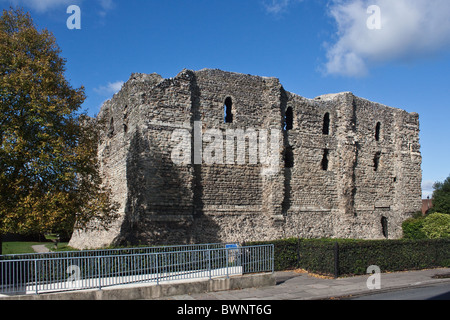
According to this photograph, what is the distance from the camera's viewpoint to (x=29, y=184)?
13.1 metres

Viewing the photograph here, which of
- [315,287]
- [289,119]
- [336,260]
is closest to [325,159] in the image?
[289,119]

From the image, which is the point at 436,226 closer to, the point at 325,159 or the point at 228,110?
the point at 325,159

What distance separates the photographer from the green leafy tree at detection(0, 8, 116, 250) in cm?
1238

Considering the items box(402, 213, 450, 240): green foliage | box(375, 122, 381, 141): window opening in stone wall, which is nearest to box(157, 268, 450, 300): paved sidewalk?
box(402, 213, 450, 240): green foliage

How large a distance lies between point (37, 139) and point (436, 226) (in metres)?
20.5

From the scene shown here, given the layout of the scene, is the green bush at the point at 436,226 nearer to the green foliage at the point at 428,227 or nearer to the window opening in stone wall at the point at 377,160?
the green foliage at the point at 428,227

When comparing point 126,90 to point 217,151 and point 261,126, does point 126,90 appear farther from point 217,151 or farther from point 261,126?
point 261,126

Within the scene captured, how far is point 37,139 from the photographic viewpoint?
13227 millimetres

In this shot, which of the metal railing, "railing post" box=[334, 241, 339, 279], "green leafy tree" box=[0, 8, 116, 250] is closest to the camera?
the metal railing

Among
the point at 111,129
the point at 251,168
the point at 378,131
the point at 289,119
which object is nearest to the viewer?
the point at 251,168

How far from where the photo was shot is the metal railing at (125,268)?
33.2 feet

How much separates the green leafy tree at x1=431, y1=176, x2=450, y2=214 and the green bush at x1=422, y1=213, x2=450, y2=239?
345 cm

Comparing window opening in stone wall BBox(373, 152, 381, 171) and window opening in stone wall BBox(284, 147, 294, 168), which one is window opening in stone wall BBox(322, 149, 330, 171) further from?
window opening in stone wall BBox(373, 152, 381, 171)

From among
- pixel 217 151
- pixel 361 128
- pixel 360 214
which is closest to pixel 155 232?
pixel 217 151
